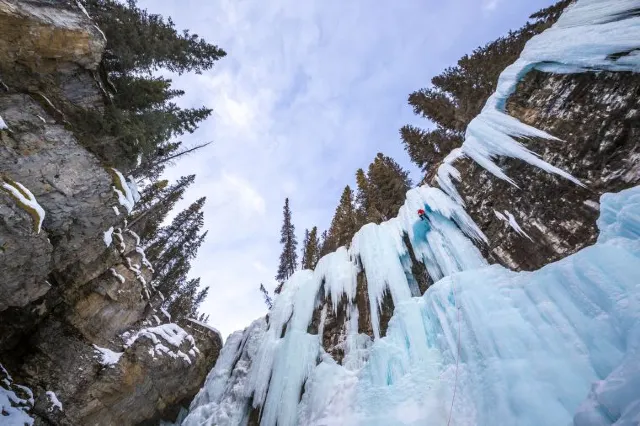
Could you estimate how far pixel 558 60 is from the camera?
5.87 metres

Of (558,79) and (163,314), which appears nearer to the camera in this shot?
(558,79)

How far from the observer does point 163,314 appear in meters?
14.0

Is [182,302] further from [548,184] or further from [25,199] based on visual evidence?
[548,184]

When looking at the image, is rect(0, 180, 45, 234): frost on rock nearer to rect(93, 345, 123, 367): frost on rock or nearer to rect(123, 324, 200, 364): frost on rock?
rect(93, 345, 123, 367): frost on rock

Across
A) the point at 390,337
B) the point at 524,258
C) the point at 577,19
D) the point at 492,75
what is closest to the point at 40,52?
the point at 390,337

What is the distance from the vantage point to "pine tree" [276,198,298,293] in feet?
73.0

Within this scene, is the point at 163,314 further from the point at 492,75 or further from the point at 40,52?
the point at 492,75

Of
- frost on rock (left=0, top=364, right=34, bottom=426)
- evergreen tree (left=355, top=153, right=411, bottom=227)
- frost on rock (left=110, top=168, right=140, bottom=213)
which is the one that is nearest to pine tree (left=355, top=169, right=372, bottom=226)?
evergreen tree (left=355, top=153, right=411, bottom=227)

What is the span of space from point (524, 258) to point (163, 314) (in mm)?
15829

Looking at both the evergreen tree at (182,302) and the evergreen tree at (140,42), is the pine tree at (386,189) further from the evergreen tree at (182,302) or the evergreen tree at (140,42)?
the evergreen tree at (182,302)

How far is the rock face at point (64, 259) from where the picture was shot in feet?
22.7

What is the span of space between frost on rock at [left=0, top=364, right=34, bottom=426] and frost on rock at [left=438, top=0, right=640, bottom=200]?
13687 millimetres

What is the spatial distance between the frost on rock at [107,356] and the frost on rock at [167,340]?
0.54 meters

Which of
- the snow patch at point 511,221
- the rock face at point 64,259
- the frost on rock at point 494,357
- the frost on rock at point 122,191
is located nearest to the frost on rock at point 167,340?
the rock face at point 64,259
